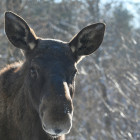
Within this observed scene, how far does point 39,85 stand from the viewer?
13.2 feet

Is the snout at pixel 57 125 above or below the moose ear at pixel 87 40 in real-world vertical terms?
above

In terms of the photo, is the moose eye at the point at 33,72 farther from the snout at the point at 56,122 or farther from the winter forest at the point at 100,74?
the winter forest at the point at 100,74

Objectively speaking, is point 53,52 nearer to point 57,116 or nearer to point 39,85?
point 39,85

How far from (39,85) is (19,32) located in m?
1.07

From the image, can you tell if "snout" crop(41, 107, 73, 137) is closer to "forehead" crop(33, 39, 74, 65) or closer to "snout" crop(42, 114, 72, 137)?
"snout" crop(42, 114, 72, 137)

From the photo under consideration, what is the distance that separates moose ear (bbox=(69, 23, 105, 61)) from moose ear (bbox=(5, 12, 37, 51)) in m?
0.63

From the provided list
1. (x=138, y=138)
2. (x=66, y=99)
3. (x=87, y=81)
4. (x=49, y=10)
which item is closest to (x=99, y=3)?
(x=49, y=10)

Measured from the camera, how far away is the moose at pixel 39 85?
11.7 ft

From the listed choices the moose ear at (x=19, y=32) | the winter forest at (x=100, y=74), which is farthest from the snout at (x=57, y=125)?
the winter forest at (x=100, y=74)

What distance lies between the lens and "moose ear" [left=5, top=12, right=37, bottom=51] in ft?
14.9

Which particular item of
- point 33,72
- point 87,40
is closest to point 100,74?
point 87,40

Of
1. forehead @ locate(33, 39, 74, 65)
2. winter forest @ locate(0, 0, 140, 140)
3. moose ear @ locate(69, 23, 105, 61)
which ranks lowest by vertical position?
winter forest @ locate(0, 0, 140, 140)

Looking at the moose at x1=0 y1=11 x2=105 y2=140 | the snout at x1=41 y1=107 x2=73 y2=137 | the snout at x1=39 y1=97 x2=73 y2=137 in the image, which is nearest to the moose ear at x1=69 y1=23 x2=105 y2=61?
the moose at x1=0 y1=11 x2=105 y2=140

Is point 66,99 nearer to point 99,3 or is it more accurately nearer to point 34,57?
point 34,57
